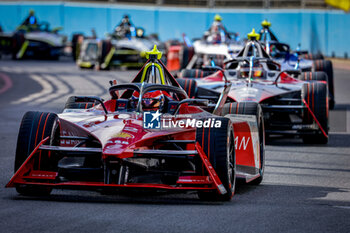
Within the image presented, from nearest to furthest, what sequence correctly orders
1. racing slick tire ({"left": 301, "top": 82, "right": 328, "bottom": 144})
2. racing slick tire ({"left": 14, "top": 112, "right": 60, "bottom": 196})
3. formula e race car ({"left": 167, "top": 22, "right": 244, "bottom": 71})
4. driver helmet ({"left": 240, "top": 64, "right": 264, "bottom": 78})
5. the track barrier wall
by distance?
1. racing slick tire ({"left": 14, "top": 112, "right": 60, "bottom": 196})
2. racing slick tire ({"left": 301, "top": 82, "right": 328, "bottom": 144})
3. driver helmet ({"left": 240, "top": 64, "right": 264, "bottom": 78})
4. formula e race car ({"left": 167, "top": 22, "right": 244, "bottom": 71})
5. the track barrier wall

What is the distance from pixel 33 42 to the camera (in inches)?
1458

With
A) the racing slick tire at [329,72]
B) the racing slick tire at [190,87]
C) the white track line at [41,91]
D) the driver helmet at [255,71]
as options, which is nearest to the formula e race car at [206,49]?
the white track line at [41,91]

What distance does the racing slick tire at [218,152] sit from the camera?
714 cm

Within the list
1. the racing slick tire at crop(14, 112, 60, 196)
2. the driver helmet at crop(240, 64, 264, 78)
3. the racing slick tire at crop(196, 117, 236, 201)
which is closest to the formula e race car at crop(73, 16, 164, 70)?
the driver helmet at crop(240, 64, 264, 78)

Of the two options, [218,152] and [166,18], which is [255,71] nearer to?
[218,152]

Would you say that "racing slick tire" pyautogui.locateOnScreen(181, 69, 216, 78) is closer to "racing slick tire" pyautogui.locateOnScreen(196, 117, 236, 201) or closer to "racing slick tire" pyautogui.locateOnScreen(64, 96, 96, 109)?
"racing slick tire" pyautogui.locateOnScreen(64, 96, 96, 109)

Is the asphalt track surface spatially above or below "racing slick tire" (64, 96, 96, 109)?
below

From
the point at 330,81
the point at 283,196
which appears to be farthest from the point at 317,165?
the point at 330,81

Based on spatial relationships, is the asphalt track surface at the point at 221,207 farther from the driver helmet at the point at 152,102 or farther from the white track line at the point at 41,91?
the white track line at the point at 41,91

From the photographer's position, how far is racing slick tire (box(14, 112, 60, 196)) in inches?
286

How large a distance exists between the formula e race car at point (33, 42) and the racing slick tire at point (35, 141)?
96.3ft

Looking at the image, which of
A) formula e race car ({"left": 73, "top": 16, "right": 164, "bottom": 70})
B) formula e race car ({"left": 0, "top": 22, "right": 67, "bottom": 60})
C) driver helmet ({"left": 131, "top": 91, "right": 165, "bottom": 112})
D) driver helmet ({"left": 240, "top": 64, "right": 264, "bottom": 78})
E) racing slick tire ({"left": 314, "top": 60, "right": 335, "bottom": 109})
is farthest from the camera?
formula e race car ({"left": 0, "top": 22, "right": 67, "bottom": 60})

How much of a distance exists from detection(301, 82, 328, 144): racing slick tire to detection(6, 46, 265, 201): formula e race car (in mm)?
4444

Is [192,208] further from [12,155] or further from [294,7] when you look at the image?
[294,7]
